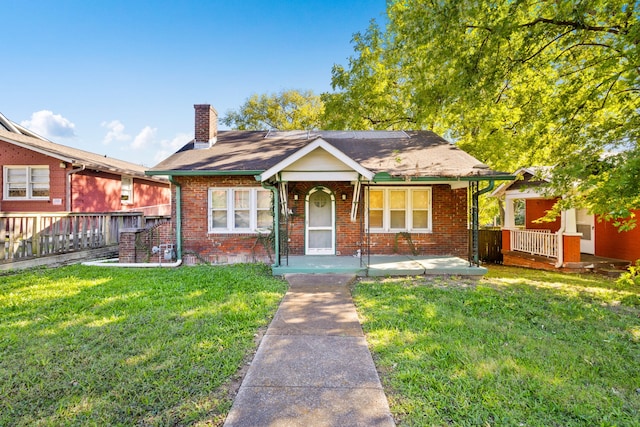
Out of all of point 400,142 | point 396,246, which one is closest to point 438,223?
point 396,246

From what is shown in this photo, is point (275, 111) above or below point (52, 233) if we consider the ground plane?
above

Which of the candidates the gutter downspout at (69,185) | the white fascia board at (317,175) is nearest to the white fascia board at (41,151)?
the gutter downspout at (69,185)

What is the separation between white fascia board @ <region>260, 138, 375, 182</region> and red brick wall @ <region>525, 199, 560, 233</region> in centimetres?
1088

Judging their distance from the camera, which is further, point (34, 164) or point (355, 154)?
point (34, 164)

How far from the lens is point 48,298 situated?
19.0 ft

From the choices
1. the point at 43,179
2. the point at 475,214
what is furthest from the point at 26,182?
the point at 475,214

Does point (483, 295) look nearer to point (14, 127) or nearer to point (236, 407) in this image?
point (236, 407)

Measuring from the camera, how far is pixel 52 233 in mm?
9039

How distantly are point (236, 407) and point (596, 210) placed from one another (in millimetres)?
6635

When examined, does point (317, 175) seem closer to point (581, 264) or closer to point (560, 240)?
point (560, 240)

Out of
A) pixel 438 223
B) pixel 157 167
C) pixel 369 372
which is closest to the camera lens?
Answer: pixel 369 372

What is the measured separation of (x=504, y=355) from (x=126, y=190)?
59.8 ft

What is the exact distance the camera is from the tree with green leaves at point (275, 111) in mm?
27906

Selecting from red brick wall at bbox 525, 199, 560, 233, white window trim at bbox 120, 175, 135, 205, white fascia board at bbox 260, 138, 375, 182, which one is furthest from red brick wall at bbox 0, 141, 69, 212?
red brick wall at bbox 525, 199, 560, 233
